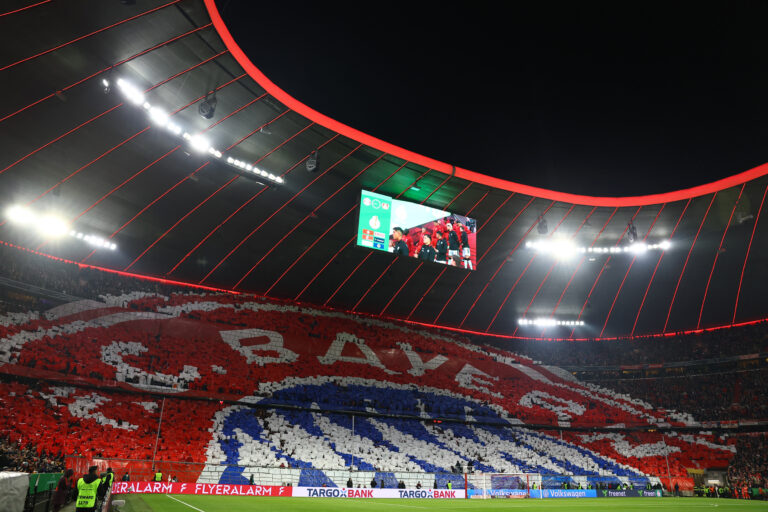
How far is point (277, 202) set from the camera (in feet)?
91.6

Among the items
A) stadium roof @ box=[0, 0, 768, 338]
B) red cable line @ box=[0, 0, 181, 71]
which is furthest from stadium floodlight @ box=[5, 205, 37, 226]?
red cable line @ box=[0, 0, 181, 71]

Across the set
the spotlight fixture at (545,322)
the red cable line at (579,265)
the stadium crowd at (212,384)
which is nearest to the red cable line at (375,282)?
the stadium crowd at (212,384)

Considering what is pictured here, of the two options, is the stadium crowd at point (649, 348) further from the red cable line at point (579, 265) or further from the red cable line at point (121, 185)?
the red cable line at point (121, 185)

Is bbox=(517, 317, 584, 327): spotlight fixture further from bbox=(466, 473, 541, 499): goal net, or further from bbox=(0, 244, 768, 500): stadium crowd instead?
bbox=(466, 473, 541, 499): goal net

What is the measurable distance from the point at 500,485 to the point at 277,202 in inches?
795

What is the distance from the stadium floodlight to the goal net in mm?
26387

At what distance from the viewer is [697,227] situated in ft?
102

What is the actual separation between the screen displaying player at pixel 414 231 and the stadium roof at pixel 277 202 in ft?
4.00

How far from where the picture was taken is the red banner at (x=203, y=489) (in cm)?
1903

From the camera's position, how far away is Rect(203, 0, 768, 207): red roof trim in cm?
1820

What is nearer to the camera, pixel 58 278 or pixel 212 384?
pixel 58 278

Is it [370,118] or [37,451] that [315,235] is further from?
[37,451]

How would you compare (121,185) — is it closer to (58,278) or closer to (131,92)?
(131,92)

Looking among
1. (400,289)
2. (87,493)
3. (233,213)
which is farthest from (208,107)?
(400,289)
